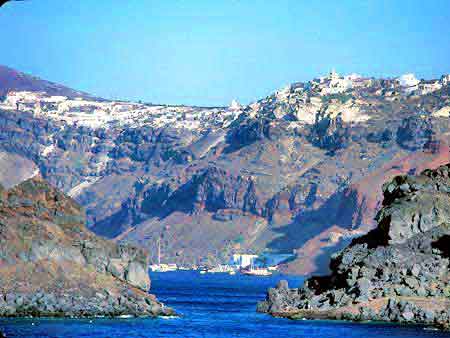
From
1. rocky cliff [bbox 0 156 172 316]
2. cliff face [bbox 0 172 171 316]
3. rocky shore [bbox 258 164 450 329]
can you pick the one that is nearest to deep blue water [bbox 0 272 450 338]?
rocky cliff [bbox 0 156 172 316]

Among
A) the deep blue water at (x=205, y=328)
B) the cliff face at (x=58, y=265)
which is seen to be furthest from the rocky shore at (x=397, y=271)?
the cliff face at (x=58, y=265)

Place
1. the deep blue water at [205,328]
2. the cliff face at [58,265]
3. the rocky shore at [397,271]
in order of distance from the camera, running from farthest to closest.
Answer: the rocky shore at [397,271] → the cliff face at [58,265] → the deep blue water at [205,328]

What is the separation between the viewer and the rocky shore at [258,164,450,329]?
→ 124188mm

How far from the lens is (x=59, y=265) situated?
11406cm

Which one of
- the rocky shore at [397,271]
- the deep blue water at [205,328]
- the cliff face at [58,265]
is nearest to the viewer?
the deep blue water at [205,328]

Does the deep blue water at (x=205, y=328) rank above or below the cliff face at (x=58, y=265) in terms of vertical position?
below

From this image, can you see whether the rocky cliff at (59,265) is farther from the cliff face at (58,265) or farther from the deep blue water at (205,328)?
the deep blue water at (205,328)

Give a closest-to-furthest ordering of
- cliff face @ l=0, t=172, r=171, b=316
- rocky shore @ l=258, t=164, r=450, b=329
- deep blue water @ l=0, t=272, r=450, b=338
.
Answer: deep blue water @ l=0, t=272, r=450, b=338 → cliff face @ l=0, t=172, r=171, b=316 → rocky shore @ l=258, t=164, r=450, b=329

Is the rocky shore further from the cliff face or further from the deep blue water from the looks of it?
the cliff face

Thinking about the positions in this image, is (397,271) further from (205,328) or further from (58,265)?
(58,265)

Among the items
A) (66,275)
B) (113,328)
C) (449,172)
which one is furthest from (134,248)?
(449,172)

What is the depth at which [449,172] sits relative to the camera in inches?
5733

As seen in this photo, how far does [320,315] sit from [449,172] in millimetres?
24526

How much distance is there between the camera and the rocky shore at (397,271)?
124 meters
